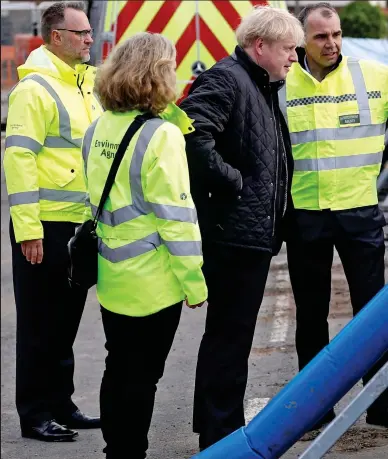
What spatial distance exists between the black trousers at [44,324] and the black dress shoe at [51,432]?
32 mm

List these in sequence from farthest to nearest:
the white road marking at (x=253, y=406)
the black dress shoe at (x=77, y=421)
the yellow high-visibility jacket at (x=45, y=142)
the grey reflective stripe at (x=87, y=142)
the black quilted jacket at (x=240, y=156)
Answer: the white road marking at (x=253, y=406), the black dress shoe at (x=77, y=421), the yellow high-visibility jacket at (x=45, y=142), the black quilted jacket at (x=240, y=156), the grey reflective stripe at (x=87, y=142)

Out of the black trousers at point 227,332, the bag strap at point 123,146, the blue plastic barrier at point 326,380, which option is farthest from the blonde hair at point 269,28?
the blue plastic barrier at point 326,380

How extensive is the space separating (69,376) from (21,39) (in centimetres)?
1826

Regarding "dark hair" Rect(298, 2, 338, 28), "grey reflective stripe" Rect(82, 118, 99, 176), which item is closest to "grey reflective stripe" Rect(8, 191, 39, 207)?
"grey reflective stripe" Rect(82, 118, 99, 176)

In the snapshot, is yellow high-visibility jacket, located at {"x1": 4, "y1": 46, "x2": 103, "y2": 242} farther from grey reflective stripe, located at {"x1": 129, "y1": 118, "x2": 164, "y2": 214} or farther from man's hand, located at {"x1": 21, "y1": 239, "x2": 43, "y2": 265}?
grey reflective stripe, located at {"x1": 129, "y1": 118, "x2": 164, "y2": 214}

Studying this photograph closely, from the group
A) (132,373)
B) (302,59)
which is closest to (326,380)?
(132,373)

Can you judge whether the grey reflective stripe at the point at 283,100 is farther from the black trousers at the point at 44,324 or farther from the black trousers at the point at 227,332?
the black trousers at the point at 44,324

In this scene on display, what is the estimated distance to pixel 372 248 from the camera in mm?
5516

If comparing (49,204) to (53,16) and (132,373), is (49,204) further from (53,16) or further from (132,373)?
(132,373)

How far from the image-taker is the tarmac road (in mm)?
5406

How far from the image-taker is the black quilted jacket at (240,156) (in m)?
4.86

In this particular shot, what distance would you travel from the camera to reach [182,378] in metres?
6.73

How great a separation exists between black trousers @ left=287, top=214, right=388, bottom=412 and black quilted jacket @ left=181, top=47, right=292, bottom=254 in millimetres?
538

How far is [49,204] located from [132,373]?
1156 millimetres
